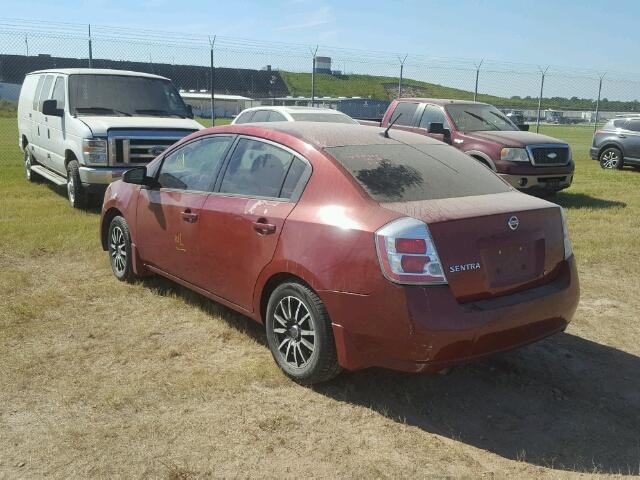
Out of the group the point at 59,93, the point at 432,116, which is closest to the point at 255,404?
the point at 59,93

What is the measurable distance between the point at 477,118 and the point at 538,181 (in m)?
1.86

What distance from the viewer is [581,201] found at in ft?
38.2

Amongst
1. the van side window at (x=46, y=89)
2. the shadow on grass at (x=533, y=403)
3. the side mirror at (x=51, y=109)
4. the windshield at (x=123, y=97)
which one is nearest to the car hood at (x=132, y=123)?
the windshield at (x=123, y=97)

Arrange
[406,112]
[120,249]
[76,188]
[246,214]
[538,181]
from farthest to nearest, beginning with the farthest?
[406,112] → [538,181] → [76,188] → [120,249] → [246,214]

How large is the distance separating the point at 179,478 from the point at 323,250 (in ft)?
4.68

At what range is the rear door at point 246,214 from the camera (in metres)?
4.07

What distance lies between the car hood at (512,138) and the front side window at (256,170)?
7.27m

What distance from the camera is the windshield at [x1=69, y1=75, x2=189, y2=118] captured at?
384 inches

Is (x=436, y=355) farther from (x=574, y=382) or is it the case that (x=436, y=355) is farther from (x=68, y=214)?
(x=68, y=214)

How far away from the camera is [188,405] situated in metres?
3.71

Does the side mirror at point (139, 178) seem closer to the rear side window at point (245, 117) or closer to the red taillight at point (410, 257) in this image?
the red taillight at point (410, 257)

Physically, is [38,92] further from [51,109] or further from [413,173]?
[413,173]

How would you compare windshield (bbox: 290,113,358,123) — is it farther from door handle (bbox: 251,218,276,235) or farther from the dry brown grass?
door handle (bbox: 251,218,276,235)

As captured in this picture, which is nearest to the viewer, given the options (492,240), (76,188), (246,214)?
(492,240)
